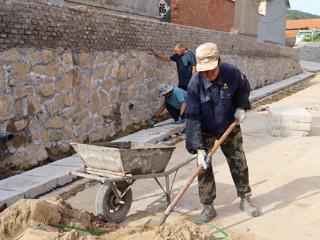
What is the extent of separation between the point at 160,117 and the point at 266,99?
22.5 feet

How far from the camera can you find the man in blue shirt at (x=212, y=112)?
14.6 ft

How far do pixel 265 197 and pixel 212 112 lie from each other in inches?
61.8

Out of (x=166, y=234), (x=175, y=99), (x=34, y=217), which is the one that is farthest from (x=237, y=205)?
(x=175, y=99)

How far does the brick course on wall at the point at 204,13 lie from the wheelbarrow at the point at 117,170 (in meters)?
12.1

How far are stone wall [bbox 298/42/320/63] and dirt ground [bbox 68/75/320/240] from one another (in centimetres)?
3080

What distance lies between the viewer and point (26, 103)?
6336 millimetres

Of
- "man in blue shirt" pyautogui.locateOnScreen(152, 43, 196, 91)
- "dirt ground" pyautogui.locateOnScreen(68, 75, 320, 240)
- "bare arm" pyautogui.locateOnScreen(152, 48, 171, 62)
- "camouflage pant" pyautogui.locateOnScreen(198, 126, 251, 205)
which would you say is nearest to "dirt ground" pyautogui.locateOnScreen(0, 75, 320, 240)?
"dirt ground" pyautogui.locateOnScreen(68, 75, 320, 240)

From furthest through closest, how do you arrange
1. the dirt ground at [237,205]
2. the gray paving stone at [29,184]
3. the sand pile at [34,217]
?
the gray paving stone at [29,184]
the dirt ground at [237,205]
the sand pile at [34,217]

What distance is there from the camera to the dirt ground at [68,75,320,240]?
455 cm

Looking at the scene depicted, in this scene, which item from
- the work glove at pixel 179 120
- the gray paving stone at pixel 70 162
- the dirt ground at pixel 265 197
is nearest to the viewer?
the dirt ground at pixel 265 197

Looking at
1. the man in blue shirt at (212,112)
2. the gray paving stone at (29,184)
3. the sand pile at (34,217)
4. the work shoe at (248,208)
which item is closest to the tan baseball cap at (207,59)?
the man in blue shirt at (212,112)

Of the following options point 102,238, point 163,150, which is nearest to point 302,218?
point 163,150

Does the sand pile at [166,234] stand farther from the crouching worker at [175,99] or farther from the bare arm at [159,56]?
the bare arm at [159,56]

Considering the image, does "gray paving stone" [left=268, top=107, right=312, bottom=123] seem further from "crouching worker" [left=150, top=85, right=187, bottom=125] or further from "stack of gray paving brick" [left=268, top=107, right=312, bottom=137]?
"crouching worker" [left=150, top=85, right=187, bottom=125]
